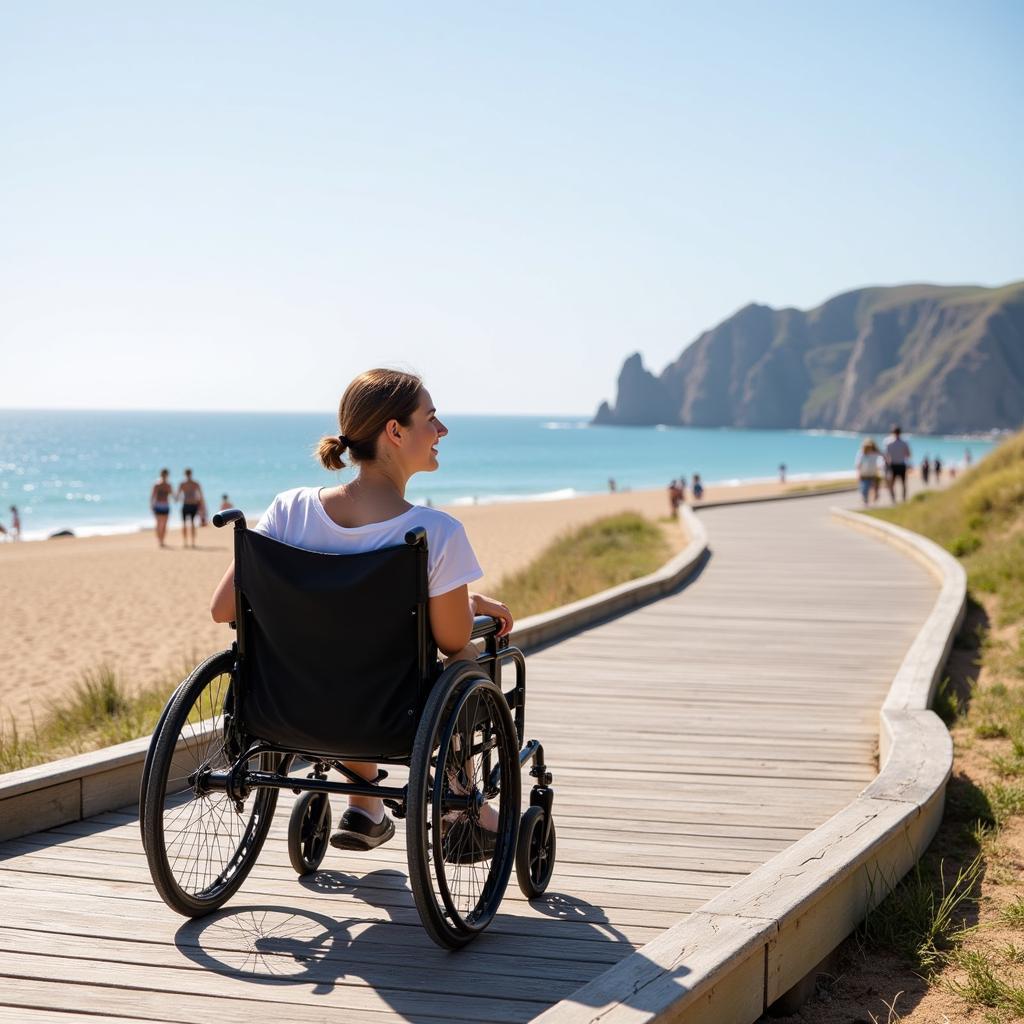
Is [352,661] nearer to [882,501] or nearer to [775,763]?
[775,763]

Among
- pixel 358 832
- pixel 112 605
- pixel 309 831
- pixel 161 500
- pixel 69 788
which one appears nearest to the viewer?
pixel 358 832

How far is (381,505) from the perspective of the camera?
3057mm

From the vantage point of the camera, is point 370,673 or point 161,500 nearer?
point 370,673

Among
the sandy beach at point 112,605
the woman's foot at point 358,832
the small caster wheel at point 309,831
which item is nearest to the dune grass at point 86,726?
the sandy beach at point 112,605

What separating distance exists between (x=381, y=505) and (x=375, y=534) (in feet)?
0.31

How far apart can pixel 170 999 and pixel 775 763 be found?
3.04m

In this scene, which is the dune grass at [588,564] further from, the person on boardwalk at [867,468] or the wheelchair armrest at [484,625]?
the wheelchair armrest at [484,625]

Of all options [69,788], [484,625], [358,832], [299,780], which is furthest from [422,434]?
[69,788]

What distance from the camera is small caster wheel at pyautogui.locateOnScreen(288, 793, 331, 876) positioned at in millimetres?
3397

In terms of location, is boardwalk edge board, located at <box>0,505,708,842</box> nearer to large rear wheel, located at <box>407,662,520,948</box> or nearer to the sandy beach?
large rear wheel, located at <box>407,662,520,948</box>

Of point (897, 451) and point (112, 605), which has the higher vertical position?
point (897, 451)

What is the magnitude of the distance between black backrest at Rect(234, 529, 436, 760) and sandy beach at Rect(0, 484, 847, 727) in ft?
11.9

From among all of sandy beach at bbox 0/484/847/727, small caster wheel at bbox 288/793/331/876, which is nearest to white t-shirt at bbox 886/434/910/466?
sandy beach at bbox 0/484/847/727

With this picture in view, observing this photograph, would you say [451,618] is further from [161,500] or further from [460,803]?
[161,500]
